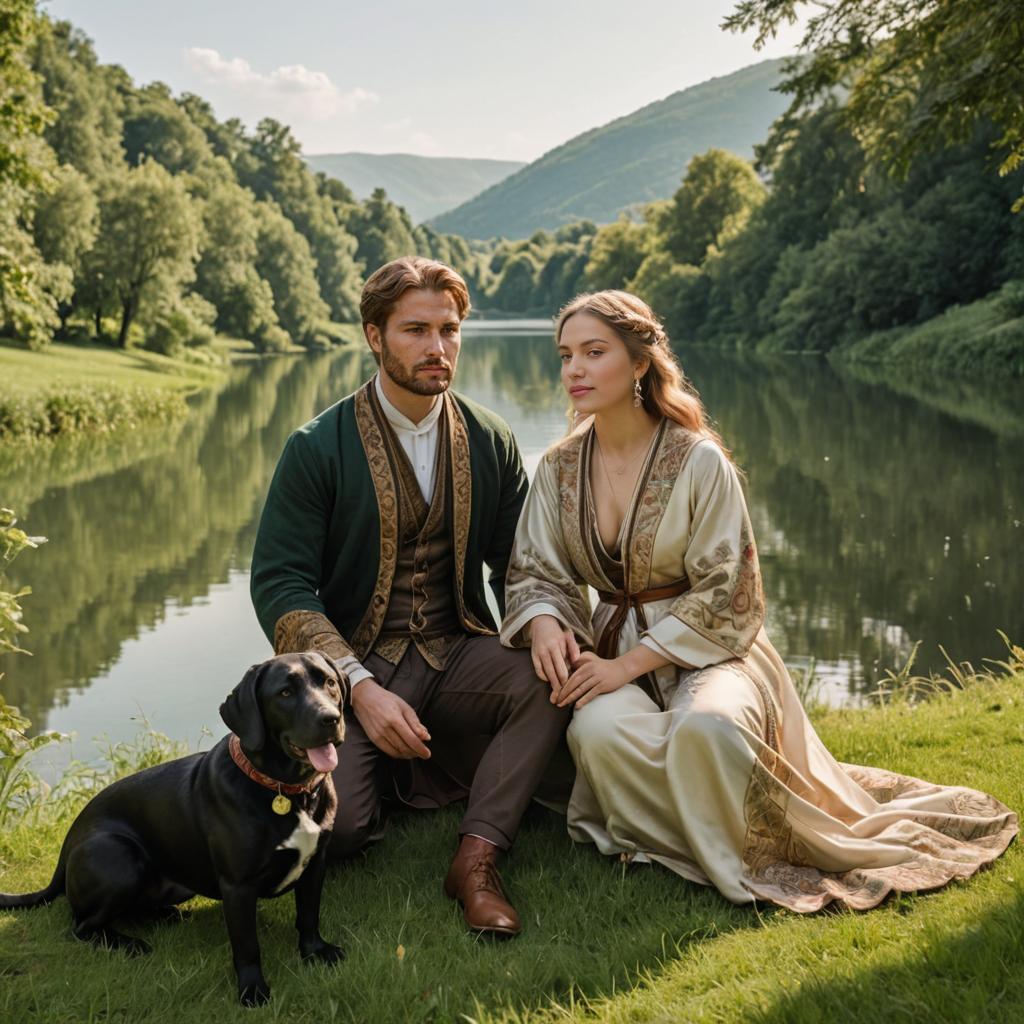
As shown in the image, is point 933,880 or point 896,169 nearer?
point 933,880

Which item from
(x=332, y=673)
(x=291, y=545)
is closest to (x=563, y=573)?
(x=291, y=545)

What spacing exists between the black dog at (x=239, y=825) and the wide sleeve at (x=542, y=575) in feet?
3.04

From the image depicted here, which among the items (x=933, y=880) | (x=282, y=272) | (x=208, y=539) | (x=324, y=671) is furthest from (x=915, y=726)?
(x=282, y=272)

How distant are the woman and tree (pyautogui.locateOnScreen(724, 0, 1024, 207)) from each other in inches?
142

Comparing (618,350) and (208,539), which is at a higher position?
(618,350)

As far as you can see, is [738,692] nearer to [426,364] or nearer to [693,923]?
[693,923]

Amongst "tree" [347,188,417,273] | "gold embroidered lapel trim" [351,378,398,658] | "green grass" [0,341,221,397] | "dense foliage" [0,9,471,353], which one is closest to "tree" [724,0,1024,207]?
"gold embroidered lapel trim" [351,378,398,658]

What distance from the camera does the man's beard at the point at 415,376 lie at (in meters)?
3.94

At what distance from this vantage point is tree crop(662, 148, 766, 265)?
5844 centimetres

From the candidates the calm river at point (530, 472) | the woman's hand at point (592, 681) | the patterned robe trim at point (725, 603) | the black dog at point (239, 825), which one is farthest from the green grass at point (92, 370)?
the patterned robe trim at point (725, 603)

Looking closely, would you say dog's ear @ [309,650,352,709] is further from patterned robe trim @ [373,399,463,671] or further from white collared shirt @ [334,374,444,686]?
white collared shirt @ [334,374,444,686]

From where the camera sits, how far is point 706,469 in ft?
12.3

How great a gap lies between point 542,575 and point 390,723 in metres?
0.80

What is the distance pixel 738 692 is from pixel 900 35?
6.25 metres
